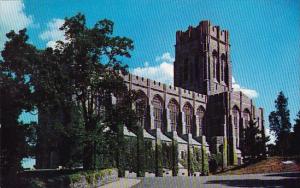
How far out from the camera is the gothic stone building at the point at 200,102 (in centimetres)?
5694

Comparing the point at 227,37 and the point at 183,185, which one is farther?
the point at 227,37

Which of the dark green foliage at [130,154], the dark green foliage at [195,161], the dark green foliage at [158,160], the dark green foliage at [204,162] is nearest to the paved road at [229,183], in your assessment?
the dark green foliage at [130,154]

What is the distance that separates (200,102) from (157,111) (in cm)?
1079

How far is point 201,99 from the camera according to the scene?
225 ft

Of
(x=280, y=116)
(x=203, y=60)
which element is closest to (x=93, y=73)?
(x=203, y=60)

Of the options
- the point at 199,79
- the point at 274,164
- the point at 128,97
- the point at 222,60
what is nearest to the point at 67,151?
the point at 128,97

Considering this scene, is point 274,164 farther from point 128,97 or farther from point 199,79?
point 199,79

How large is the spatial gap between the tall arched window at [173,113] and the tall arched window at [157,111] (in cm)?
204

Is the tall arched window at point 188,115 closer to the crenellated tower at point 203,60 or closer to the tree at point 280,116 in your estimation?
the crenellated tower at point 203,60

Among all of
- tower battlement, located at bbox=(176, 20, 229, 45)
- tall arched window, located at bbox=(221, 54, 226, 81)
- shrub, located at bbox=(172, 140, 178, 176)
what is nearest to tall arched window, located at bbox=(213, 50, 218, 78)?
tall arched window, located at bbox=(221, 54, 226, 81)

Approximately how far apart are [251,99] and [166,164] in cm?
2924

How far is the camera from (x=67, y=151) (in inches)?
1107

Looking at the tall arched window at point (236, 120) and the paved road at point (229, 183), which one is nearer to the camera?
the paved road at point (229, 183)

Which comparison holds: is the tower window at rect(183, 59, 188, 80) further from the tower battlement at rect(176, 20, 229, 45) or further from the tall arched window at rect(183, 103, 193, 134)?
the tall arched window at rect(183, 103, 193, 134)
